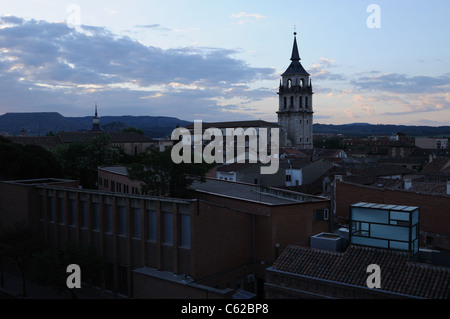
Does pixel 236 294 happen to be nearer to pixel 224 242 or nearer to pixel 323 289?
pixel 224 242

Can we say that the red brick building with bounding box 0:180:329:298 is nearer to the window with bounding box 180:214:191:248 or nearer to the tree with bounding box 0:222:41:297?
the window with bounding box 180:214:191:248

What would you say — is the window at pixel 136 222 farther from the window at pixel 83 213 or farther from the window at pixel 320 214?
the window at pixel 320 214

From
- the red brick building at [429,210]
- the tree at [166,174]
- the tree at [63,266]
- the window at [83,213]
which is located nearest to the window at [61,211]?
the window at [83,213]

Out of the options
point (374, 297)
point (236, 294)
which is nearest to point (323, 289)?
point (374, 297)

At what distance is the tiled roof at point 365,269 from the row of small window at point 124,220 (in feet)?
17.1

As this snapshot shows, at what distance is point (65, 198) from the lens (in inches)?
995

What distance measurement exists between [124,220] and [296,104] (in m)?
102

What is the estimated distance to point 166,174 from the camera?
2675cm

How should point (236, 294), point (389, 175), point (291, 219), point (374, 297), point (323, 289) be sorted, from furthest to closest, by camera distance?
point (389, 175) < point (291, 219) < point (236, 294) < point (323, 289) < point (374, 297)

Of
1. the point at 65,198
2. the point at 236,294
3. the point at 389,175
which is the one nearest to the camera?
the point at 236,294

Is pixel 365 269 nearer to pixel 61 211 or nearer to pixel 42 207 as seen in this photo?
pixel 61 211

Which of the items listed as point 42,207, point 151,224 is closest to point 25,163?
point 42,207

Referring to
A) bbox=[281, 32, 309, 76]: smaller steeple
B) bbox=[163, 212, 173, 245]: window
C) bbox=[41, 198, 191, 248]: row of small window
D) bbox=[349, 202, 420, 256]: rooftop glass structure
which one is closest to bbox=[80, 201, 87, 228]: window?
bbox=[41, 198, 191, 248]: row of small window
